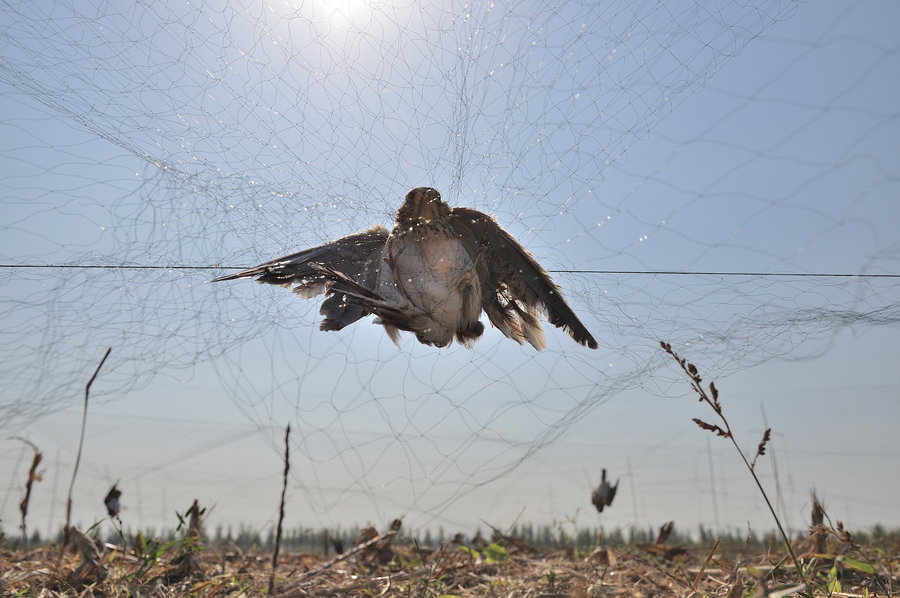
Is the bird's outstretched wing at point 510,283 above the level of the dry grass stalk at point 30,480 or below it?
above

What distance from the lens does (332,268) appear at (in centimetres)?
380

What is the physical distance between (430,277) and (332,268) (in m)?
0.63

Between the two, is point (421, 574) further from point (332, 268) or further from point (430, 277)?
point (332, 268)

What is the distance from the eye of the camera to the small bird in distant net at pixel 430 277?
136 inches

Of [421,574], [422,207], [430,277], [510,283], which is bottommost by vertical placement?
[421,574]

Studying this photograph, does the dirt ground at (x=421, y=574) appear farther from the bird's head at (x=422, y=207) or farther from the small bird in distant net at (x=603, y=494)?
the bird's head at (x=422, y=207)

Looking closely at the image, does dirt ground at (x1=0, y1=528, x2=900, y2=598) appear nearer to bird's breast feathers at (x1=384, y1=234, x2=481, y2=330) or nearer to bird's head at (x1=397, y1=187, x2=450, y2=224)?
bird's breast feathers at (x1=384, y1=234, x2=481, y2=330)

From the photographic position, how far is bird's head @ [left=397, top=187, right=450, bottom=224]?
365cm

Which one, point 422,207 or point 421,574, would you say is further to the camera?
point 422,207

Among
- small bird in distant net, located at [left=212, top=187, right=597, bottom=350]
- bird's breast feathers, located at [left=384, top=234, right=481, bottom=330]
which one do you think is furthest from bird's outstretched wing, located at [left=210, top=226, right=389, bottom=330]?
bird's breast feathers, located at [left=384, top=234, right=481, bottom=330]

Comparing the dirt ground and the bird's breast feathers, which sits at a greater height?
the bird's breast feathers

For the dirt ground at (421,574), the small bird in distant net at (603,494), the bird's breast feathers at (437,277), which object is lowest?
the dirt ground at (421,574)

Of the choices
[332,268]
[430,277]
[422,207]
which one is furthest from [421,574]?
[422,207]

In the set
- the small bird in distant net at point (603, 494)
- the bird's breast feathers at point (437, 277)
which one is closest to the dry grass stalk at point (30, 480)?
the bird's breast feathers at point (437, 277)
